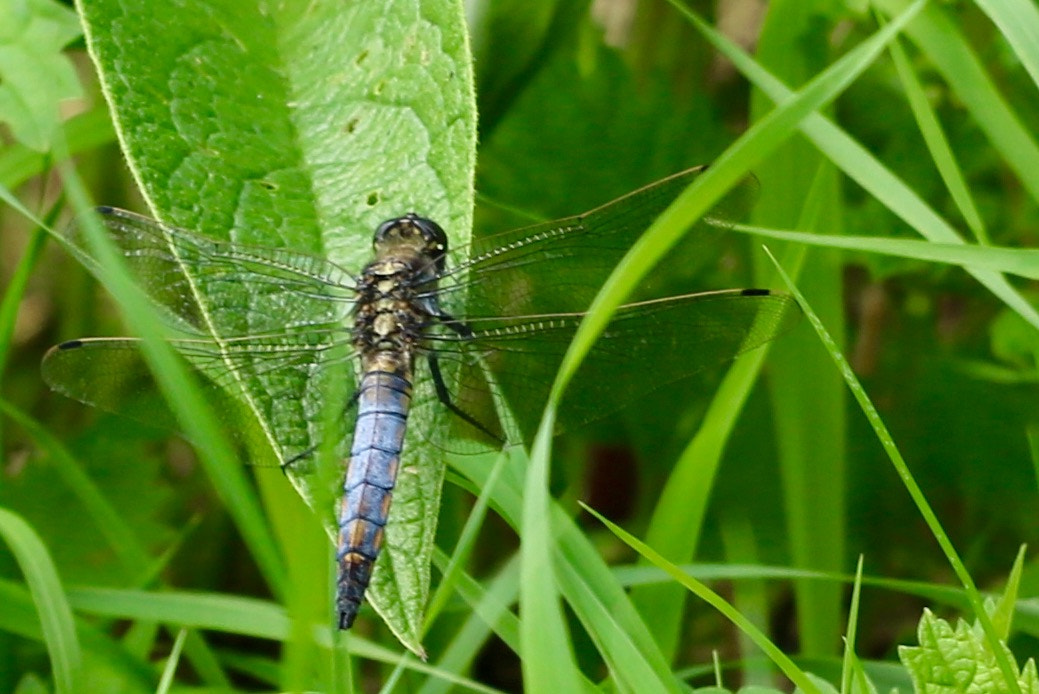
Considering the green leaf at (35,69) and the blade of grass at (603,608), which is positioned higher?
the green leaf at (35,69)

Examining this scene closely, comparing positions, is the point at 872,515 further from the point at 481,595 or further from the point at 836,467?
the point at 481,595

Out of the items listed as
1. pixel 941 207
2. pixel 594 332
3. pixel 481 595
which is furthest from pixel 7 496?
pixel 941 207

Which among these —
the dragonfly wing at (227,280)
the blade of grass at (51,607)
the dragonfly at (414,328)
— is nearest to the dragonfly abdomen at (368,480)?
the dragonfly at (414,328)

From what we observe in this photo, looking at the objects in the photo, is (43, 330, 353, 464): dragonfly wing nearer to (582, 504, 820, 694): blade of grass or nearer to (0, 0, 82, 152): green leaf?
(0, 0, 82, 152): green leaf

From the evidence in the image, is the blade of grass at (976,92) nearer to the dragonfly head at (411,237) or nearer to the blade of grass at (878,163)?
the blade of grass at (878,163)

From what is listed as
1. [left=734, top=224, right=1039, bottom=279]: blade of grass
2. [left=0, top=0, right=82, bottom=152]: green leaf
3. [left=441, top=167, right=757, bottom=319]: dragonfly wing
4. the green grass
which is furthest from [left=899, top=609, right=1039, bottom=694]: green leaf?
[left=0, top=0, right=82, bottom=152]: green leaf
